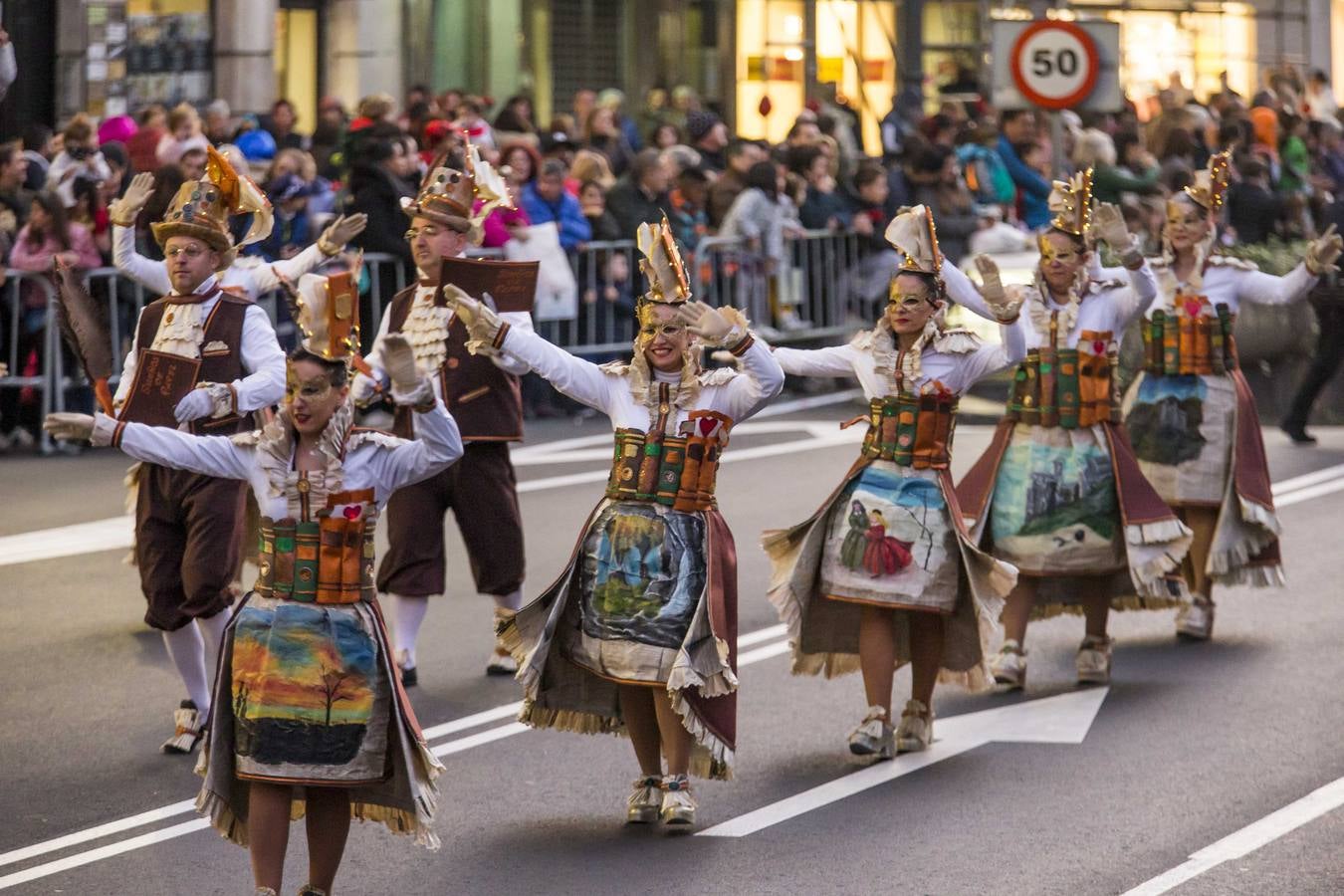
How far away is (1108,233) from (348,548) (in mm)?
4147

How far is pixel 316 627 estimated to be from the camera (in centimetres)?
710

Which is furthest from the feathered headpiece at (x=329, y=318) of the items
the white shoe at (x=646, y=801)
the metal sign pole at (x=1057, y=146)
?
the metal sign pole at (x=1057, y=146)

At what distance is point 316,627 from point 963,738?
130 inches

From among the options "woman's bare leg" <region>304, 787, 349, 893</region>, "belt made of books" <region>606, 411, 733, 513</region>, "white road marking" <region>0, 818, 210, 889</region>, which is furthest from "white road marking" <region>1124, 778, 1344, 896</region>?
"white road marking" <region>0, 818, 210, 889</region>

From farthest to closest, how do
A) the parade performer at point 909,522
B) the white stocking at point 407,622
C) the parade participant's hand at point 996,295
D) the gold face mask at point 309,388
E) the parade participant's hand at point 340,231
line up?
the white stocking at point 407,622, the parade participant's hand at point 340,231, the parade performer at point 909,522, the parade participant's hand at point 996,295, the gold face mask at point 309,388

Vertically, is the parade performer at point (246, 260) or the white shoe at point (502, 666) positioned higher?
the parade performer at point (246, 260)

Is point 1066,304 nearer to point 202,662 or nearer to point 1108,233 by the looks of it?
point 1108,233

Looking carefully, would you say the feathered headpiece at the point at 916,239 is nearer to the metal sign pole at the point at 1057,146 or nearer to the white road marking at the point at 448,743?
the white road marking at the point at 448,743

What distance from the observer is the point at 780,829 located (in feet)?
27.1

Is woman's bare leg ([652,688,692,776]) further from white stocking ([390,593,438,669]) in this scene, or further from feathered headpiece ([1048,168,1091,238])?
feathered headpiece ([1048,168,1091,238])

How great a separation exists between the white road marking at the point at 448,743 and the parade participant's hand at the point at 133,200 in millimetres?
2354

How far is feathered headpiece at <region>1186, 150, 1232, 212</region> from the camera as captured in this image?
1137 cm

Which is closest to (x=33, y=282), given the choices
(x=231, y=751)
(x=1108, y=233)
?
(x=1108, y=233)

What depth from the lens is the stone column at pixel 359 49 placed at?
91.9 ft
